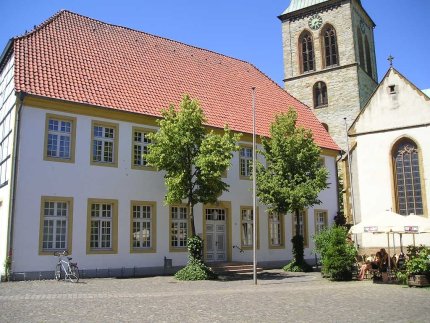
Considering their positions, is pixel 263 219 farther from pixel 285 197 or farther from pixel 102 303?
pixel 102 303

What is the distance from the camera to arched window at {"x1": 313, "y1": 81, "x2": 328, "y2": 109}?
43.6m

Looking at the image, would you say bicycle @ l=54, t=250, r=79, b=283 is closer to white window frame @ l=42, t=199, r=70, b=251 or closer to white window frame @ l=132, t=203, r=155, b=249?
white window frame @ l=42, t=199, r=70, b=251

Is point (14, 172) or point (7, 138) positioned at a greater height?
point (7, 138)

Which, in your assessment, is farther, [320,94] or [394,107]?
[320,94]

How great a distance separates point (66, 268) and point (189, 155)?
245 inches

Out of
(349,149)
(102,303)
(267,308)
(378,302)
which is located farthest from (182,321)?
(349,149)

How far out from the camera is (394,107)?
2658 cm

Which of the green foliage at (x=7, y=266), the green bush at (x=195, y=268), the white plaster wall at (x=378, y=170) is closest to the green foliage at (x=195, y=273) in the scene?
the green bush at (x=195, y=268)

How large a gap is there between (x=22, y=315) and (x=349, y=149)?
23.6m

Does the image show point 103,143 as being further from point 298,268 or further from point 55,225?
point 298,268

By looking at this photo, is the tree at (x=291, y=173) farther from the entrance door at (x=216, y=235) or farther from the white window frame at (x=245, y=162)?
the entrance door at (x=216, y=235)

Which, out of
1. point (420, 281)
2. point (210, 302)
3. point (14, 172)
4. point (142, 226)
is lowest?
point (210, 302)

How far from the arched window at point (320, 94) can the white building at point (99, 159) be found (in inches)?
726

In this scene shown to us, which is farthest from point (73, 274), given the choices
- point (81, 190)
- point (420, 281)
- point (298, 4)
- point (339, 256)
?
point (298, 4)
